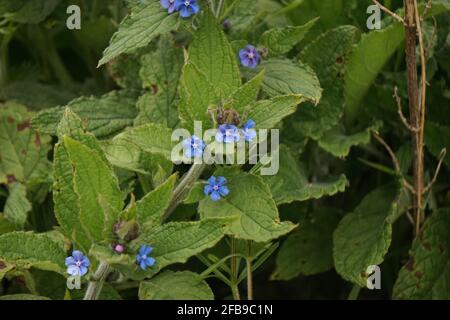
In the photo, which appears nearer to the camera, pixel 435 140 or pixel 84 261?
pixel 84 261

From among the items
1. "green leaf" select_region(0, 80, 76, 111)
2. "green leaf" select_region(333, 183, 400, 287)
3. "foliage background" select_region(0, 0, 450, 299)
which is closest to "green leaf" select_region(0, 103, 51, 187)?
"foliage background" select_region(0, 0, 450, 299)

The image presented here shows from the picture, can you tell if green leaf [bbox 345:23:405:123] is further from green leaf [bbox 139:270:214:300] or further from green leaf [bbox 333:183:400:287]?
green leaf [bbox 139:270:214:300]

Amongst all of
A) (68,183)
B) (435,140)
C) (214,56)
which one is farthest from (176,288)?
(435,140)

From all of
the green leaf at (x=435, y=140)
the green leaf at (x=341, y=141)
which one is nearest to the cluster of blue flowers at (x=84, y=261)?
the green leaf at (x=341, y=141)

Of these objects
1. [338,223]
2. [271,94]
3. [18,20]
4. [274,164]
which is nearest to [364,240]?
[338,223]

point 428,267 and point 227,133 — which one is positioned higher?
point 227,133

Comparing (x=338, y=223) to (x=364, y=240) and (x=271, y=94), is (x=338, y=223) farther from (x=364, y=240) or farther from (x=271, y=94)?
(x=271, y=94)

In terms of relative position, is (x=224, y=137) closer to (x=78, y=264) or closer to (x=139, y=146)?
(x=139, y=146)
